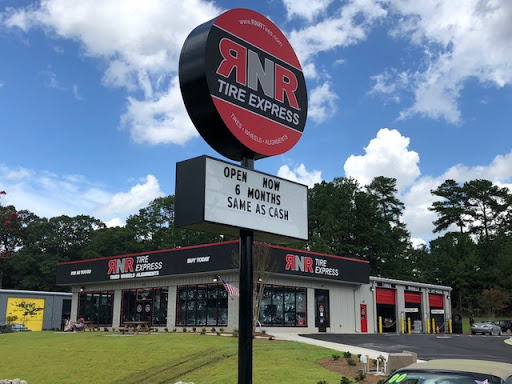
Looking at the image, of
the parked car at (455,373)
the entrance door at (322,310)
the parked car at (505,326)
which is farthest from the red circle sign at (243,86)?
the parked car at (505,326)

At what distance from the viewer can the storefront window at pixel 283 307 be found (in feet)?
105

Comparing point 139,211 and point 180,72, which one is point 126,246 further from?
point 180,72

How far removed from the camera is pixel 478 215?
3748 inches

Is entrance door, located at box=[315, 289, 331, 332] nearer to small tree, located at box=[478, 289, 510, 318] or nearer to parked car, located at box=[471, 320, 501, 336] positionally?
parked car, located at box=[471, 320, 501, 336]

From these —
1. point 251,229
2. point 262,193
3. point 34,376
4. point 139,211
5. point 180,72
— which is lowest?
point 34,376

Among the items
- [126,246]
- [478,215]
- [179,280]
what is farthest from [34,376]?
[478,215]

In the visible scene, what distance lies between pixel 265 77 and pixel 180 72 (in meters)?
1.50

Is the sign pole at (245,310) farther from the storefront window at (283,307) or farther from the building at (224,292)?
the storefront window at (283,307)

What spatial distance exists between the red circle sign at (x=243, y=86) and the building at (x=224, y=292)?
1867cm

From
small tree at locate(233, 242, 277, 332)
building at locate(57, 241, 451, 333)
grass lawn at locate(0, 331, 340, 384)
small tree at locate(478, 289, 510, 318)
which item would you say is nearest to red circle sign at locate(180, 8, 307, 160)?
grass lawn at locate(0, 331, 340, 384)

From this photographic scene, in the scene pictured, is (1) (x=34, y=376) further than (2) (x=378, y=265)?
No

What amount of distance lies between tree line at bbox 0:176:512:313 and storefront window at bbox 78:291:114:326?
2739 centimetres

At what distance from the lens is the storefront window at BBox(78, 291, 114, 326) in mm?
40250

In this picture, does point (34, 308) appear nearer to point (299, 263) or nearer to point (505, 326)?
point (299, 263)
